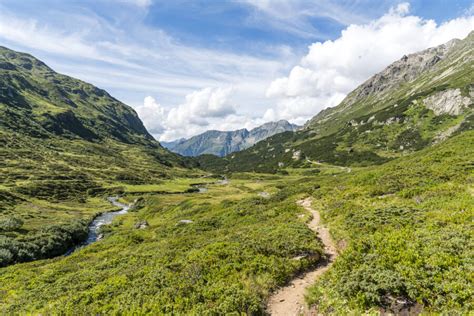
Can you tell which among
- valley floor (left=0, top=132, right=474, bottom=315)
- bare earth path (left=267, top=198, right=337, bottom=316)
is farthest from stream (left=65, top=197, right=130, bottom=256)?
bare earth path (left=267, top=198, right=337, bottom=316)

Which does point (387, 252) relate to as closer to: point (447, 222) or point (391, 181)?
point (447, 222)

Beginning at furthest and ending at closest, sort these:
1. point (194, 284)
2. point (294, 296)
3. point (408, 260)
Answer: point (194, 284), point (294, 296), point (408, 260)

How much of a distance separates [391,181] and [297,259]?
2248 centimetres

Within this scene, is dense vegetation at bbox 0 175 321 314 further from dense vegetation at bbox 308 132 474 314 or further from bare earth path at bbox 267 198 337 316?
dense vegetation at bbox 308 132 474 314

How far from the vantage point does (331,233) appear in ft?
72.9

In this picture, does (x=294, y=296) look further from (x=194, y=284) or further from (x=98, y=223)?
(x=98, y=223)

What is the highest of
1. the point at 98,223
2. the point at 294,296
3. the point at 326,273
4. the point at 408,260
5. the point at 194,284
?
the point at 408,260

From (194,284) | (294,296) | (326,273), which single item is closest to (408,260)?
(326,273)

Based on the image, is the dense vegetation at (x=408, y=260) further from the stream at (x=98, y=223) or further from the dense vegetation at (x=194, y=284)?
the stream at (x=98, y=223)

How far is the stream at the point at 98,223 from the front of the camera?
6419cm

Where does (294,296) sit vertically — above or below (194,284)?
below

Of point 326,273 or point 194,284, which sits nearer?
point 326,273

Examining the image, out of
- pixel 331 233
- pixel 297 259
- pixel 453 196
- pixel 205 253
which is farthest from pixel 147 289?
pixel 453 196

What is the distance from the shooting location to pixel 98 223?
288ft
